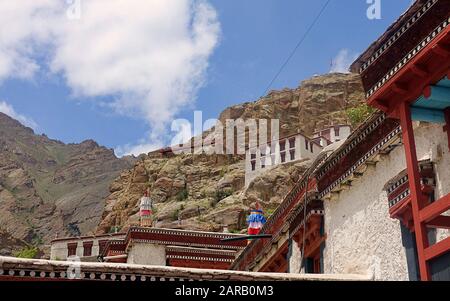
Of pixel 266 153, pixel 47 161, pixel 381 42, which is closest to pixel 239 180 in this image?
pixel 266 153

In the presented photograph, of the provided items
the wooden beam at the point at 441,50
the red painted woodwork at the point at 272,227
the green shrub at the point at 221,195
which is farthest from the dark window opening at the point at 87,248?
the wooden beam at the point at 441,50

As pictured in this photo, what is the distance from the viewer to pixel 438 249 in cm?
982

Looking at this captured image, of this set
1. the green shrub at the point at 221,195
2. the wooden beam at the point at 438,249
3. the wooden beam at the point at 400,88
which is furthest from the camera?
the green shrub at the point at 221,195

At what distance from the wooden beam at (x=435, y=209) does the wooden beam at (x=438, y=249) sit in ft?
1.31

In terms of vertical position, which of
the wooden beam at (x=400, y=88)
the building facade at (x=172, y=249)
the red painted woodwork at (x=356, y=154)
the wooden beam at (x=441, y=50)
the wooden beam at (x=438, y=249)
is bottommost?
the wooden beam at (x=438, y=249)

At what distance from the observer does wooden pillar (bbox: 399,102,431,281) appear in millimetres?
10133

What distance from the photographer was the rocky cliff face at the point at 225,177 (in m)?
52.7

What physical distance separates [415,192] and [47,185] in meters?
119

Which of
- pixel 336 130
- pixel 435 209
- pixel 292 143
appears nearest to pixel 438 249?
pixel 435 209

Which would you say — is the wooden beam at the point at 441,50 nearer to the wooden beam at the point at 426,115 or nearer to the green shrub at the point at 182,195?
the wooden beam at the point at 426,115

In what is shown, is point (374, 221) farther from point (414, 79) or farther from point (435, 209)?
point (435, 209)

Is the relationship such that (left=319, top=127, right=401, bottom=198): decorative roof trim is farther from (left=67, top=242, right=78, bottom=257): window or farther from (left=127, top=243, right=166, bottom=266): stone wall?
(left=67, top=242, right=78, bottom=257): window

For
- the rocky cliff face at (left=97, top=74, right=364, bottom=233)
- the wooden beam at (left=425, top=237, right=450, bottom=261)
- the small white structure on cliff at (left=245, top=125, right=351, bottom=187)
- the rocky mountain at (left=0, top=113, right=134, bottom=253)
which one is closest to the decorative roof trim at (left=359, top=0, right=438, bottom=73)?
the wooden beam at (left=425, top=237, right=450, bottom=261)
